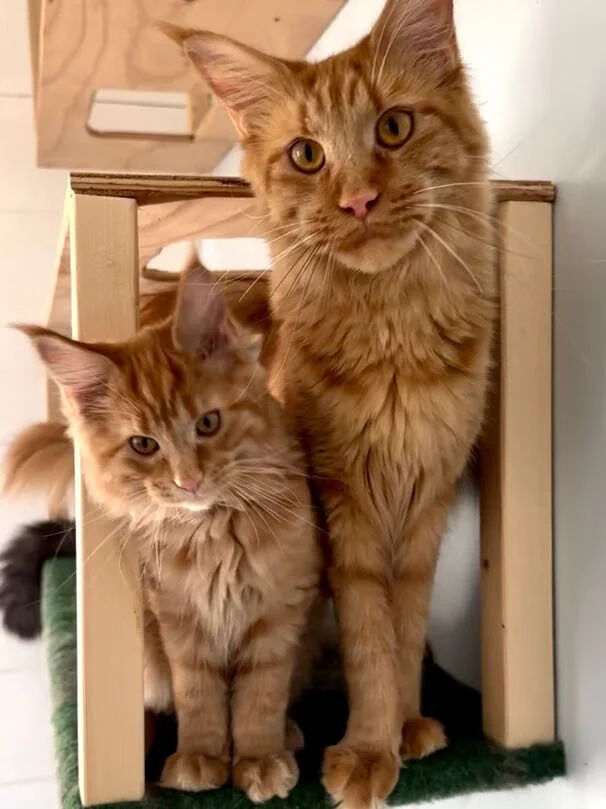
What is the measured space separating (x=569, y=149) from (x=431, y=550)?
1.66ft

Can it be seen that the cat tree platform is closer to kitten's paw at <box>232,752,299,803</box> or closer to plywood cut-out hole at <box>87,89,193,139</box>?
kitten's paw at <box>232,752,299,803</box>

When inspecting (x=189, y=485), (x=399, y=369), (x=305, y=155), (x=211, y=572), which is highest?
(x=305, y=155)

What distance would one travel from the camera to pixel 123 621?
3.09 feet

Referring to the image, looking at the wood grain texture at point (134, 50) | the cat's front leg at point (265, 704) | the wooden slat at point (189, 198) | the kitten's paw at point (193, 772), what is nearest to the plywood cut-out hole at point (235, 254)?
the wood grain texture at point (134, 50)

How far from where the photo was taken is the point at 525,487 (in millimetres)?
1023

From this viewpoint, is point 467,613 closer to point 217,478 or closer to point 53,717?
point 217,478

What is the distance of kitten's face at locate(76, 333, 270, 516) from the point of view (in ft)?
3.16

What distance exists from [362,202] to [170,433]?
0.33 meters

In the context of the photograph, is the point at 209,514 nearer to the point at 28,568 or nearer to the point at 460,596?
the point at 460,596

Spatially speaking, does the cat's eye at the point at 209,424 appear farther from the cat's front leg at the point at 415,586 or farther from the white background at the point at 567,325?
the white background at the point at 567,325

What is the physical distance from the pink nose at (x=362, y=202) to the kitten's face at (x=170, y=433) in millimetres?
265

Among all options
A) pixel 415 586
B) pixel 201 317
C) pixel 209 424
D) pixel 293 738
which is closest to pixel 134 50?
pixel 201 317

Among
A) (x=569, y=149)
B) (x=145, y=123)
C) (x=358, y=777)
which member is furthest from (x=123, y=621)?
(x=145, y=123)

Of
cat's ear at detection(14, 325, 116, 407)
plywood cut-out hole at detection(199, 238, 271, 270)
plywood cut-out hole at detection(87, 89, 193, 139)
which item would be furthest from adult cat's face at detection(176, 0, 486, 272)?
plywood cut-out hole at detection(87, 89, 193, 139)
